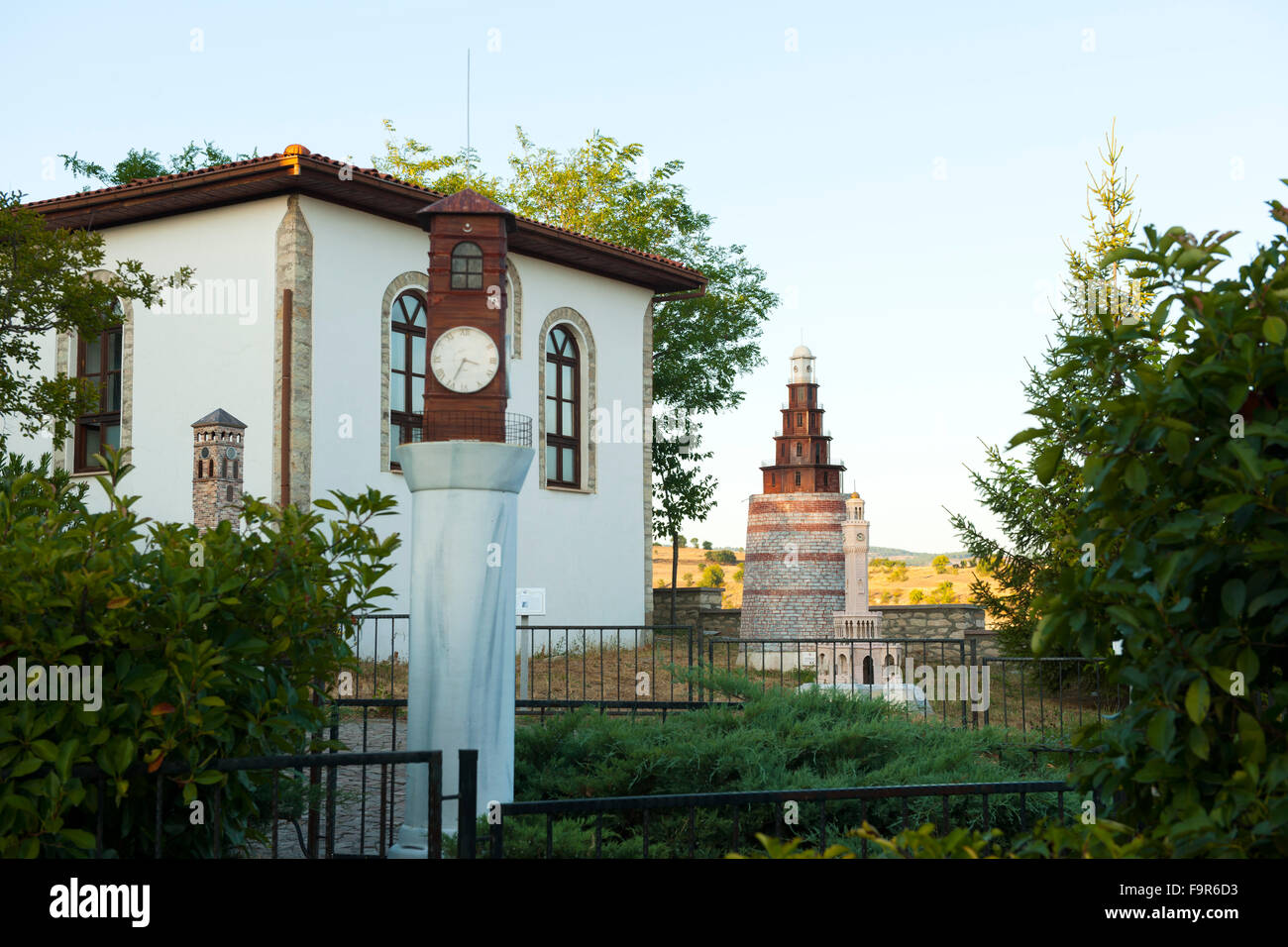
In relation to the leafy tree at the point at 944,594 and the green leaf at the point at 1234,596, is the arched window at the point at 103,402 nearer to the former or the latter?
the green leaf at the point at 1234,596

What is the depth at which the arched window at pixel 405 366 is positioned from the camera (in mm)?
16703

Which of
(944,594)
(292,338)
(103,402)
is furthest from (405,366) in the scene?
(944,594)

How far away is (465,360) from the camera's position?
19.1ft

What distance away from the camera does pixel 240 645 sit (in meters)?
3.67

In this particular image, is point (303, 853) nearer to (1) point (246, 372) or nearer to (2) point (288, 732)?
(2) point (288, 732)

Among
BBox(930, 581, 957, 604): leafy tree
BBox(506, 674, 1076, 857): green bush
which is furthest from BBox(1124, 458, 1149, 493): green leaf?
BBox(930, 581, 957, 604): leafy tree

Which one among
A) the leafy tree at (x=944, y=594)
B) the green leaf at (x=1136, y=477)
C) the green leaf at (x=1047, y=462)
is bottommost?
the leafy tree at (x=944, y=594)

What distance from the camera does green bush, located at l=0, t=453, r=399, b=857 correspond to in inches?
127

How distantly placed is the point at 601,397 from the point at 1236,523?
18236mm

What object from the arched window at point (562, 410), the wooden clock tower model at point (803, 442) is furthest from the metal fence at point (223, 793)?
the wooden clock tower model at point (803, 442)

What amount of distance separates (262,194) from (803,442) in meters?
16.8

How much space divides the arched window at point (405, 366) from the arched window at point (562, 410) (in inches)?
109

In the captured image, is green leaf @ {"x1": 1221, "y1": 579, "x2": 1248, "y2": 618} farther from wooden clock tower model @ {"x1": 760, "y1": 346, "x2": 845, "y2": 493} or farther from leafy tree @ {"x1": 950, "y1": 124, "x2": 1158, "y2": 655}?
wooden clock tower model @ {"x1": 760, "y1": 346, "x2": 845, "y2": 493}
